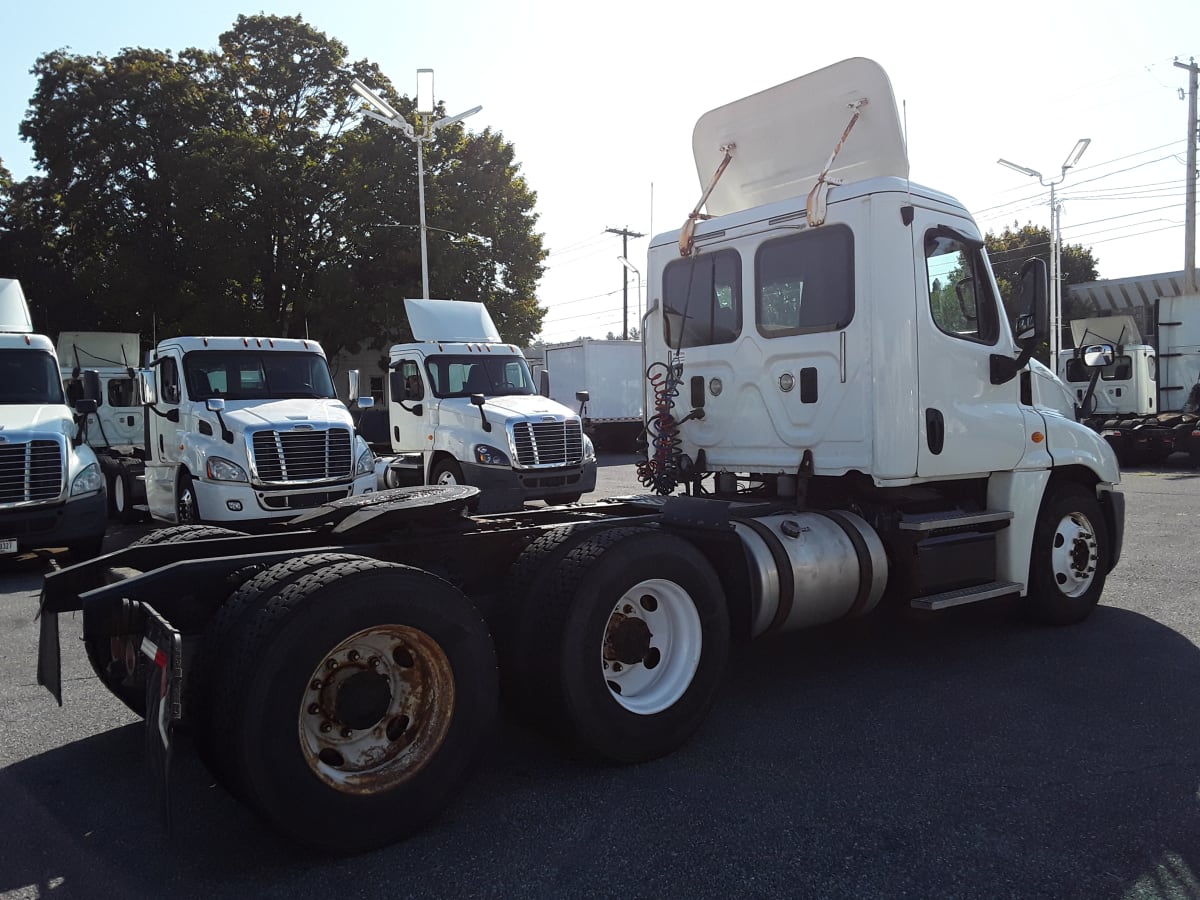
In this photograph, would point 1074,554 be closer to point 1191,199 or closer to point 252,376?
point 252,376

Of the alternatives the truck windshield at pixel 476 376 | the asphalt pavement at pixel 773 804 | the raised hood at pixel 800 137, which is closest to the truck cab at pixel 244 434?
the truck windshield at pixel 476 376

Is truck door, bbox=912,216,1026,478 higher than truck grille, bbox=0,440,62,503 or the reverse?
higher

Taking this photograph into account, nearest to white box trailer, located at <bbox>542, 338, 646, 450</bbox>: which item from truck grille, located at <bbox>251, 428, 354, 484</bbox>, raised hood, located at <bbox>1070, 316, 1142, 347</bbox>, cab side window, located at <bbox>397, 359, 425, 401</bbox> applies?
raised hood, located at <bbox>1070, 316, 1142, 347</bbox>

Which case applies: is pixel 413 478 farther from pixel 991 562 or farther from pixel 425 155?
pixel 425 155

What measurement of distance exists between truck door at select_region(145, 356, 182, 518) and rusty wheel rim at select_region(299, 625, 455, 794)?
916cm

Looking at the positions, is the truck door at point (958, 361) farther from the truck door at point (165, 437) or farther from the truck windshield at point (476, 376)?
the truck door at point (165, 437)

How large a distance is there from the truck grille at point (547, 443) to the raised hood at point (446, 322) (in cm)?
241

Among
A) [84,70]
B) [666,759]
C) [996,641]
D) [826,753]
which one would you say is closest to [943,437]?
[996,641]

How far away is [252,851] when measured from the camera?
3469mm

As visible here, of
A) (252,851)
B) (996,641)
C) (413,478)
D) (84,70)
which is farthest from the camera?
(84,70)

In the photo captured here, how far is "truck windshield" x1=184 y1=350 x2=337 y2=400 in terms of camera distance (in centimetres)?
1183

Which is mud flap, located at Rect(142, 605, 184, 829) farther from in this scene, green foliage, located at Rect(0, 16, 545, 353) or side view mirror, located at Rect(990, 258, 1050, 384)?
green foliage, located at Rect(0, 16, 545, 353)

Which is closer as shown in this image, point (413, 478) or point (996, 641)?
point (996, 641)

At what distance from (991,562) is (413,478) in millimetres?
10080
